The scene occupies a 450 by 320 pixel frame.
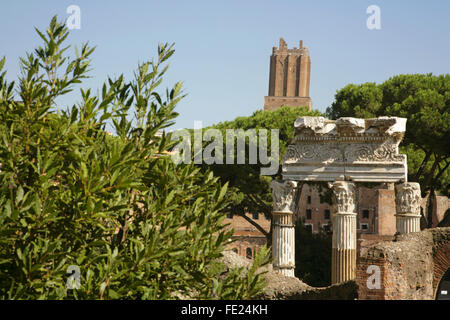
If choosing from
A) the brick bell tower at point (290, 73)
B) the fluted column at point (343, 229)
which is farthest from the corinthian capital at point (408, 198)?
the brick bell tower at point (290, 73)

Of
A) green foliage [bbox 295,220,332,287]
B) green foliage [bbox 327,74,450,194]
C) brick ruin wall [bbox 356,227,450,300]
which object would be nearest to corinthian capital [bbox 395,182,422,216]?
brick ruin wall [bbox 356,227,450,300]

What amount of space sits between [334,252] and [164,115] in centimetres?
966

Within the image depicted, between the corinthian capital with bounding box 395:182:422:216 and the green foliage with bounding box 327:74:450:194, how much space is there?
6029mm

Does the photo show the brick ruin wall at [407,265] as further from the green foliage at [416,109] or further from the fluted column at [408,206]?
the green foliage at [416,109]

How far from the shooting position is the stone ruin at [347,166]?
571 inches

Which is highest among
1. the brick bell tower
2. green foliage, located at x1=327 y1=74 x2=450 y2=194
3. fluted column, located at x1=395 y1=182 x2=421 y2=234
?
the brick bell tower

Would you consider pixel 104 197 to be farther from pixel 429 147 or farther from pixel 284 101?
pixel 284 101

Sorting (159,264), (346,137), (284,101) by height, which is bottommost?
(159,264)

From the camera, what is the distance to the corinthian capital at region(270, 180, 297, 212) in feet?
49.4

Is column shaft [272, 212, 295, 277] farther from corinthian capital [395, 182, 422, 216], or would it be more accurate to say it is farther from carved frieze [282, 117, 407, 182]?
corinthian capital [395, 182, 422, 216]

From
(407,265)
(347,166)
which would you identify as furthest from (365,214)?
(407,265)

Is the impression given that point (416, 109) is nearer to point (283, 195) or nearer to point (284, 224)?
point (283, 195)
